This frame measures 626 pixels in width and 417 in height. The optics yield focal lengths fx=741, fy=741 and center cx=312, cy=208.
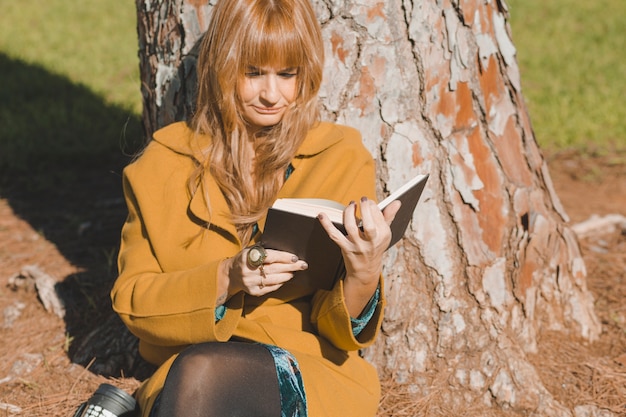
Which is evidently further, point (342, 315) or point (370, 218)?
point (342, 315)

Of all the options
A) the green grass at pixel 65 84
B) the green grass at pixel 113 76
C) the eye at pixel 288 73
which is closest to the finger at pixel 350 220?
the eye at pixel 288 73

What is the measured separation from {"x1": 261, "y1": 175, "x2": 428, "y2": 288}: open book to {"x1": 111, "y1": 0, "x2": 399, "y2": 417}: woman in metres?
0.04

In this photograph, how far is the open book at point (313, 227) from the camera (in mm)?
2184

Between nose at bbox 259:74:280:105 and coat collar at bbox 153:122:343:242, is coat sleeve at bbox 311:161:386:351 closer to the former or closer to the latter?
coat collar at bbox 153:122:343:242

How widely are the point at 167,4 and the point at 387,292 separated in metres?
1.51

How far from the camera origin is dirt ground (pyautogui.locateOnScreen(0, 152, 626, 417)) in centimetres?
307

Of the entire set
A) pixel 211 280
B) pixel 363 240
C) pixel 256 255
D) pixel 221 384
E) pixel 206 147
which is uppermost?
pixel 206 147

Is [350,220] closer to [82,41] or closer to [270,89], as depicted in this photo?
[270,89]

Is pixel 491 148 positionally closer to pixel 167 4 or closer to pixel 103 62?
pixel 167 4

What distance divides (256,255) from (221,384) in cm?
40

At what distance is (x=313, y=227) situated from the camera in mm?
2223

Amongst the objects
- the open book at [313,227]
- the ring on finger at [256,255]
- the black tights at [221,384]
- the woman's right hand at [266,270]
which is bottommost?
the black tights at [221,384]

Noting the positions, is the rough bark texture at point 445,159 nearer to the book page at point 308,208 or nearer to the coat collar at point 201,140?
the coat collar at point 201,140

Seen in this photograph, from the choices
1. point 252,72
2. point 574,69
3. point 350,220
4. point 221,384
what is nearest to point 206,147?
point 252,72
